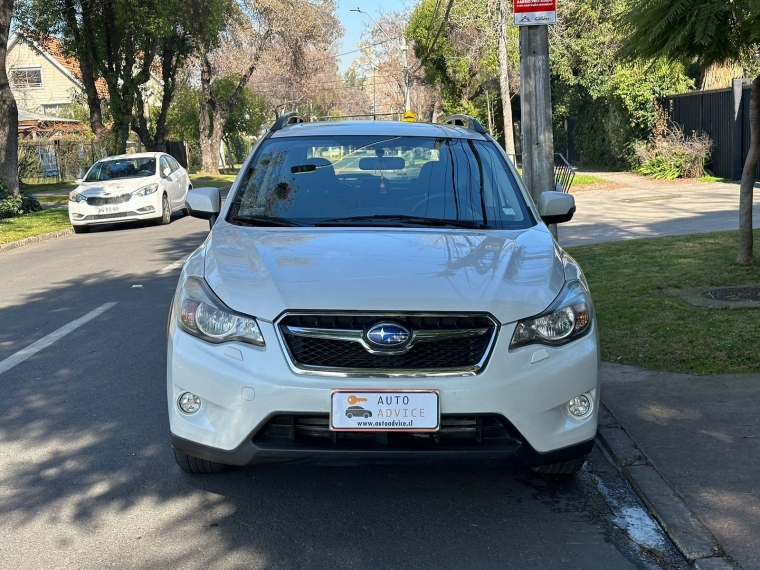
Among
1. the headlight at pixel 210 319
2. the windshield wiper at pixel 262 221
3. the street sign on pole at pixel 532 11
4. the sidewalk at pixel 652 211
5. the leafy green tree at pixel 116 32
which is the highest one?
the leafy green tree at pixel 116 32

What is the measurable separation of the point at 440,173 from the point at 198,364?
219 cm

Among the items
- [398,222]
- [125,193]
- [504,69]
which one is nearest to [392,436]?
[398,222]

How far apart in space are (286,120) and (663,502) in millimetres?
3857

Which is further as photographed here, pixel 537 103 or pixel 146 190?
pixel 146 190

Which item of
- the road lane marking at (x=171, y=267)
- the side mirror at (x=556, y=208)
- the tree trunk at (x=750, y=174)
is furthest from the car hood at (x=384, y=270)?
the road lane marking at (x=171, y=267)

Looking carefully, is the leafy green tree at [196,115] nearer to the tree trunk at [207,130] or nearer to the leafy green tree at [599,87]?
the tree trunk at [207,130]

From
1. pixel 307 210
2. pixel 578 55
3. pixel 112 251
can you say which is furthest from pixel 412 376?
pixel 578 55

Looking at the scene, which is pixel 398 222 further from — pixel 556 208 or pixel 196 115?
pixel 196 115

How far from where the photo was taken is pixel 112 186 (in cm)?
1906

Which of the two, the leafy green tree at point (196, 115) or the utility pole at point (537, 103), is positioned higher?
the utility pole at point (537, 103)

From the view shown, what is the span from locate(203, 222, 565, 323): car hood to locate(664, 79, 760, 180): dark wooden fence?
58.1 ft

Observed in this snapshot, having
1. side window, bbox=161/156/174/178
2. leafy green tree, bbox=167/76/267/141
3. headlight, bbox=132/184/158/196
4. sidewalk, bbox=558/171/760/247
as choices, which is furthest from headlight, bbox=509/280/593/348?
leafy green tree, bbox=167/76/267/141

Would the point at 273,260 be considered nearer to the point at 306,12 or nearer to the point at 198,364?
the point at 198,364

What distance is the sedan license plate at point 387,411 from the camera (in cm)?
377
